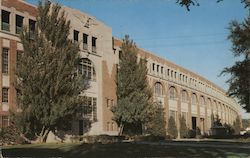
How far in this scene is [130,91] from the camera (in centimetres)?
6159

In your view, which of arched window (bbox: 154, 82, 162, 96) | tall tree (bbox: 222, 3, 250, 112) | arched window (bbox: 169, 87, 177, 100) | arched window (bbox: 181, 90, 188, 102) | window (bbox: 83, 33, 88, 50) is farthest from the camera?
arched window (bbox: 181, 90, 188, 102)

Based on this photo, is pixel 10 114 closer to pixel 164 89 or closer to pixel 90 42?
pixel 90 42

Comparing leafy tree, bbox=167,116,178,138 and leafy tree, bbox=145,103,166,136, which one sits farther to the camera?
leafy tree, bbox=167,116,178,138

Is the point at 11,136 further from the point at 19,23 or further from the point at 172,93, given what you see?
the point at 172,93

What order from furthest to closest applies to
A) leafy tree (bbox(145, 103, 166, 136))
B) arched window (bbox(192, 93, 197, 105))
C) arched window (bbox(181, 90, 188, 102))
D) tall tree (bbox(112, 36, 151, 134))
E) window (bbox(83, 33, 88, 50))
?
arched window (bbox(192, 93, 197, 105)) → arched window (bbox(181, 90, 188, 102)) → leafy tree (bbox(145, 103, 166, 136)) → tall tree (bbox(112, 36, 151, 134)) → window (bbox(83, 33, 88, 50))

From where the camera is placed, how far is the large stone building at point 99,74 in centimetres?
4509

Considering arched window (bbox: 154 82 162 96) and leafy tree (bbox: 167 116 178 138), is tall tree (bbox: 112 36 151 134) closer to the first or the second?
leafy tree (bbox: 167 116 178 138)

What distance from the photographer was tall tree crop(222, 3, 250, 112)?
1534 inches

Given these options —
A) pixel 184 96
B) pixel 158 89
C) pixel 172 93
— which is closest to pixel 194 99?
pixel 184 96

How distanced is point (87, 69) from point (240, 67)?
2323 cm

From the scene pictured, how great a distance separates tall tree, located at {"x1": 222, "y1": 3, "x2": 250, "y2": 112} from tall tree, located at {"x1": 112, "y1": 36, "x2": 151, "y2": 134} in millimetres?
16232

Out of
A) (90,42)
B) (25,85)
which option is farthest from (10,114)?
(90,42)

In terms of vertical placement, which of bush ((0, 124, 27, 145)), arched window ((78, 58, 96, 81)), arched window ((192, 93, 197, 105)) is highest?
arched window ((78, 58, 96, 81))

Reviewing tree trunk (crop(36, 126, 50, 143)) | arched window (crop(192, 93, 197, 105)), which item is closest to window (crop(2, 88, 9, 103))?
tree trunk (crop(36, 126, 50, 143))
